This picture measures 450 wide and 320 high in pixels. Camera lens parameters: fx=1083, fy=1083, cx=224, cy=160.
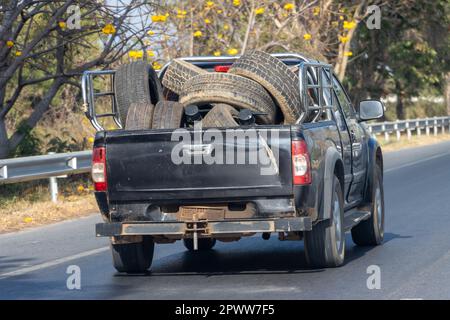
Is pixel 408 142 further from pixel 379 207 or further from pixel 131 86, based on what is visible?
pixel 131 86

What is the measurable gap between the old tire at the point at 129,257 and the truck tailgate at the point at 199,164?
0.78 metres

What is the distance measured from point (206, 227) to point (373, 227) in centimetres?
285

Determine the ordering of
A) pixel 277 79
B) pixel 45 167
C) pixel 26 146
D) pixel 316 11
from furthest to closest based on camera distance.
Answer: pixel 316 11 < pixel 26 146 < pixel 45 167 < pixel 277 79

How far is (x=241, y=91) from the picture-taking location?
9.41 m

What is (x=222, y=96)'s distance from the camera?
9.43m

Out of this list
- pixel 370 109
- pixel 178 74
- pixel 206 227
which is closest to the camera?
pixel 206 227

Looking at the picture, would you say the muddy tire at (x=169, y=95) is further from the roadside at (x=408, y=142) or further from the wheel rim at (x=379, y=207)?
the roadside at (x=408, y=142)

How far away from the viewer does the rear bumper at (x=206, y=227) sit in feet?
28.3

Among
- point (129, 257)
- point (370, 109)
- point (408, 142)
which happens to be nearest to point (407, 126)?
point (408, 142)

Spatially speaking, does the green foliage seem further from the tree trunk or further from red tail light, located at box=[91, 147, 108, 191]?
red tail light, located at box=[91, 147, 108, 191]

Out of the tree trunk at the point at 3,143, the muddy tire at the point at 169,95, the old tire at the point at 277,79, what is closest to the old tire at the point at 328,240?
the old tire at the point at 277,79

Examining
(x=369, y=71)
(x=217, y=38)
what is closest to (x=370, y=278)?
(x=217, y=38)

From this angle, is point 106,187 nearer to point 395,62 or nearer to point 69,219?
point 69,219

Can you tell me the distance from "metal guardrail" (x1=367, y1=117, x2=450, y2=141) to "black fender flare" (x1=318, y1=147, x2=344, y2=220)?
858 inches
